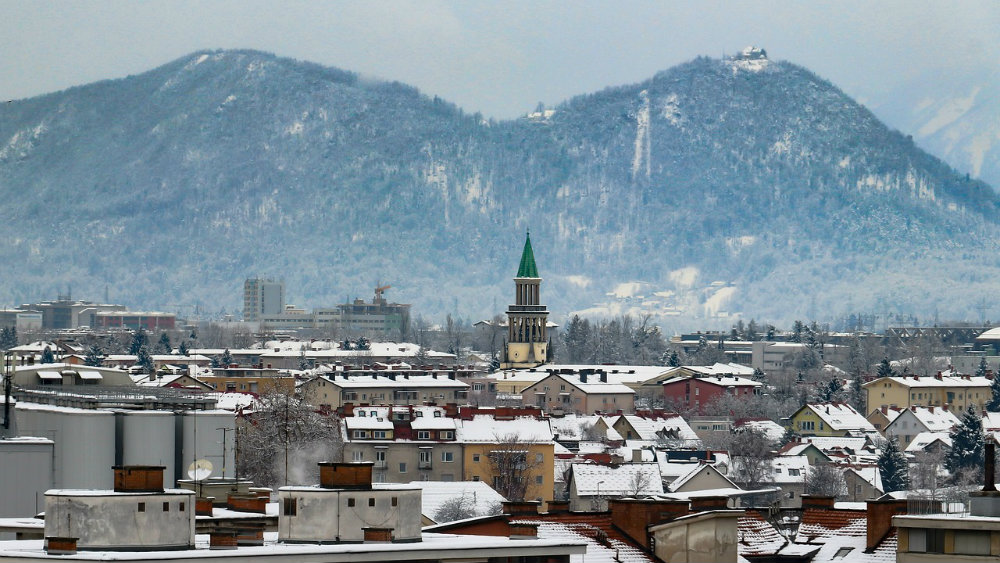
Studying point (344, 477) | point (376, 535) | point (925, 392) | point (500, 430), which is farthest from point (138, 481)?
point (925, 392)

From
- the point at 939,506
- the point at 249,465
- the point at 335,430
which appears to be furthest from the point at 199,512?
the point at 335,430

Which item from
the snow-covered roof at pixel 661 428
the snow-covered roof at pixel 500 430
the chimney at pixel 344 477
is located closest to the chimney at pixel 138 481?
the chimney at pixel 344 477

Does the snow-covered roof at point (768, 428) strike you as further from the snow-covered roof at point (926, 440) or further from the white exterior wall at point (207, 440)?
the white exterior wall at point (207, 440)

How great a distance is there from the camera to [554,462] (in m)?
90.4

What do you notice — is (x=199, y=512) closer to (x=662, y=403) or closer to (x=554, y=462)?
(x=554, y=462)

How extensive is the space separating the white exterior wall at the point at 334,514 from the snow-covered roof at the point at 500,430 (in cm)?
6698

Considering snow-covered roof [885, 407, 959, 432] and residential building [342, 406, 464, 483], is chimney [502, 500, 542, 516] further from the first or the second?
snow-covered roof [885, 407, 959, 432]

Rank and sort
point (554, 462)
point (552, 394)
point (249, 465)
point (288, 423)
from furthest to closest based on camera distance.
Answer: point (552, 394) < point (554, 462) < point (288, 423) < point (249, 465)

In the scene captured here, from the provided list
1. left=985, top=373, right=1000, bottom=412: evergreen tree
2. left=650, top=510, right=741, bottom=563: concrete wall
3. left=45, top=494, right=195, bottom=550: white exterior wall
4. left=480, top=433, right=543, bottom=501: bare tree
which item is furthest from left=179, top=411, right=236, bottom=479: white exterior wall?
left=985, top=373, right=1000, bottom=412: evergreen tree

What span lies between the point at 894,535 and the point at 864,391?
129 meters

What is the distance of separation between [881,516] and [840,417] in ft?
345

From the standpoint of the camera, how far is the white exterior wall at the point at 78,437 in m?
42.0

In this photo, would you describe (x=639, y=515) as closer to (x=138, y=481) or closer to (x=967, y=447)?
(x=138, y=481)

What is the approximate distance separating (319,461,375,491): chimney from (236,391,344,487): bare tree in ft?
126
